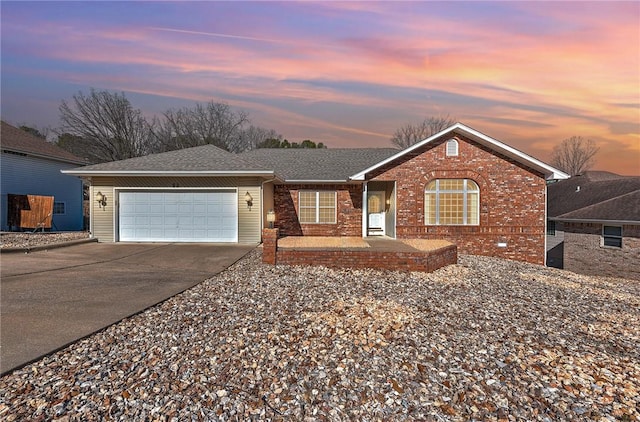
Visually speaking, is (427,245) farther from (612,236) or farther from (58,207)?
(58,207)

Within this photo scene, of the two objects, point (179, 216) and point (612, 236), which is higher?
point (179, 216)

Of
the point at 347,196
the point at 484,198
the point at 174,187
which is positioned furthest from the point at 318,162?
the point at 484,198

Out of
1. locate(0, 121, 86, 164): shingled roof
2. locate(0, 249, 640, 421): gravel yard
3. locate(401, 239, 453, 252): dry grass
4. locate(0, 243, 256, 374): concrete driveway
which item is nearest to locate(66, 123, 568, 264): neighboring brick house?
locate(0, 243, 256, 374): concrete driveway

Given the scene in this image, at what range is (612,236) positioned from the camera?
16.4 m

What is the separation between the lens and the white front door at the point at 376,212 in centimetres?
1578

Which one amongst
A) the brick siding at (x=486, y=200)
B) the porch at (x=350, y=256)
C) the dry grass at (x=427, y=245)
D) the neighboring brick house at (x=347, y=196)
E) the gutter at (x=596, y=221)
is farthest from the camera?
the gutter at (x=596, y=221)

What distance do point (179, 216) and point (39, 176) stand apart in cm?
1220

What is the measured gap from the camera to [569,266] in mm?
18172

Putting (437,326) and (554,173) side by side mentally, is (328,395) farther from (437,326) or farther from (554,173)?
(554,173)

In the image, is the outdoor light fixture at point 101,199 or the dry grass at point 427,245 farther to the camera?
the outdoor light fixture at point 101,199

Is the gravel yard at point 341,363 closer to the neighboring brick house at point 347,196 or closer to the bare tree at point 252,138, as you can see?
the neighboring brick house at point 347,196

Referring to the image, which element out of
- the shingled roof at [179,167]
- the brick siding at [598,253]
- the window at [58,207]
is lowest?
the brick siding at [598,253]

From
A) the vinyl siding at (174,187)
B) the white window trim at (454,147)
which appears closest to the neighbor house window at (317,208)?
the vinyl siding at (174,187)

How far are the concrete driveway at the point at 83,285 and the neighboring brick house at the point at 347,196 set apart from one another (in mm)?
1445
